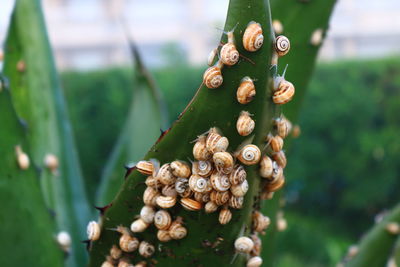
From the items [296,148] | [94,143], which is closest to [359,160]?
[296,148]

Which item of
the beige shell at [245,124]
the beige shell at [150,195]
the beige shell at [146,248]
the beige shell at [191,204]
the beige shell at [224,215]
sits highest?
the beige shell at [245,124]

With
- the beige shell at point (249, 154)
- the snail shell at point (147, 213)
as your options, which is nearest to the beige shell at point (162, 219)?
the snail shell at point (147, 213)

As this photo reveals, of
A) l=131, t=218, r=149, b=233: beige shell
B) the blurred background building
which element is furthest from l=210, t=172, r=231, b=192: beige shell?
the blurred background building

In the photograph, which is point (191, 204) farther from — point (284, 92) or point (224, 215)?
point (284, 92)

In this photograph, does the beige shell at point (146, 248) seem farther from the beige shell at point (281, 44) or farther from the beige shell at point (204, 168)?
the beige shell at point (281, 44)

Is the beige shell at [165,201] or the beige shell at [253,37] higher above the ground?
the beige shell at [253,37]

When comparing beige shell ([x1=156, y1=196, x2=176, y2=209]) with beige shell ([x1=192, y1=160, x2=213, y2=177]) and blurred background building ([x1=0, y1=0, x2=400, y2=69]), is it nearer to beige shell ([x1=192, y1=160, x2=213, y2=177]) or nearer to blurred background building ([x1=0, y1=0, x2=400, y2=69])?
beige shell ([x1=192, y1=160, x2=213, y2=177])
